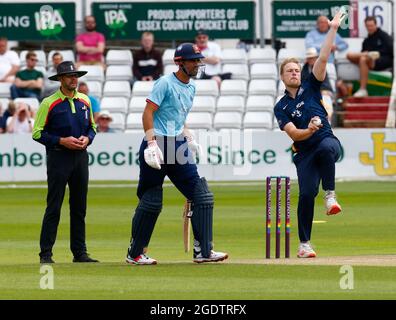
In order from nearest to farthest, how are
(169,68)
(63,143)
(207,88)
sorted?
(63,143) < (207,88) < (169,68)

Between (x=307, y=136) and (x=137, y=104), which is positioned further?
(x=137, y=104)

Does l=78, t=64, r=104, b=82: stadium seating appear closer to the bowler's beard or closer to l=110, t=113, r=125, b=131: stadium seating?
l=110, t=113, r=125, b=131: stadium seating

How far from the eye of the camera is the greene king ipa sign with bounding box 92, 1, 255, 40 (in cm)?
3031

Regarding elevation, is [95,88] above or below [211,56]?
below

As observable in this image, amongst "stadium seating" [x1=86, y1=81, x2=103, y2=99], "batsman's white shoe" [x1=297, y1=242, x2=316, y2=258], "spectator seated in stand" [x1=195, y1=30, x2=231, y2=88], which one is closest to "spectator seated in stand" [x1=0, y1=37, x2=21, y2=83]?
"stadium seating" [x1=86, y1=81, x2=103, y2=99]

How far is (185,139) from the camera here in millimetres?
12711

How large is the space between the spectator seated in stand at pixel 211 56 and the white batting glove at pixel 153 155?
16443 millimetres

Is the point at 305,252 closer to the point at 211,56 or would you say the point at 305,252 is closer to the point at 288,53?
the point at 211,56

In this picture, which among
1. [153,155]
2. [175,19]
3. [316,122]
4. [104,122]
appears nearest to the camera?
[153,155]

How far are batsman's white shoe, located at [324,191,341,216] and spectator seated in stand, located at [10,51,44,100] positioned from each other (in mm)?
16319

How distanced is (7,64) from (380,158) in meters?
8.44

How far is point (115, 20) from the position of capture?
30625mm

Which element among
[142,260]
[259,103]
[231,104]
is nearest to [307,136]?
[142,260]
